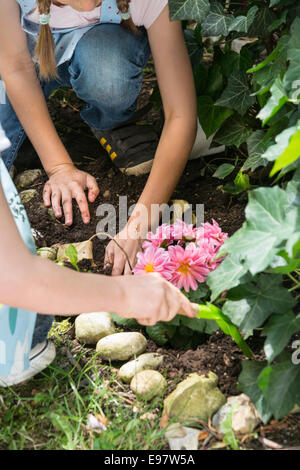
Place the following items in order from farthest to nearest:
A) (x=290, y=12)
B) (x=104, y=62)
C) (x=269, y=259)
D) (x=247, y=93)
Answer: (x=104, y=62), (x=247, y=93), (x=290, y=12), (x=269, y=259)

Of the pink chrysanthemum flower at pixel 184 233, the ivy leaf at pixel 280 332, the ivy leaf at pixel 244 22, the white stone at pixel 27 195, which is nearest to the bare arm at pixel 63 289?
the ivy leaf at pixel 280 332

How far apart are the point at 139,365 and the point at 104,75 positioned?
105 centimetres

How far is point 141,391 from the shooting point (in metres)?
1.48

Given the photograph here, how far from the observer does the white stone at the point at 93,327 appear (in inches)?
65.5

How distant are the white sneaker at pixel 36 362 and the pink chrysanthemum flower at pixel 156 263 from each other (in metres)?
0.31

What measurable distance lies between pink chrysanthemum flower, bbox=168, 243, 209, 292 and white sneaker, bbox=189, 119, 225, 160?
2.46ft

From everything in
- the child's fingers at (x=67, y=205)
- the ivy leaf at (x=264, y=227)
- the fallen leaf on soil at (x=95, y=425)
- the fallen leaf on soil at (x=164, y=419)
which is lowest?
the fallen leaf on soil at (x=164, y=419)

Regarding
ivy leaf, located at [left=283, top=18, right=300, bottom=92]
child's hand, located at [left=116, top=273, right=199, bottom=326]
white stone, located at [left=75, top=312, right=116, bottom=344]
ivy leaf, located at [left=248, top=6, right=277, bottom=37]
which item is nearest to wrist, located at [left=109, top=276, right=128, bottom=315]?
child's hand, located at [left=116, top=273, right=199, bottom=326]

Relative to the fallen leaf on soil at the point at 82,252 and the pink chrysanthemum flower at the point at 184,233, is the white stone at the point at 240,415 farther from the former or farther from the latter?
the fallen leaf on soil at the point at 82,252

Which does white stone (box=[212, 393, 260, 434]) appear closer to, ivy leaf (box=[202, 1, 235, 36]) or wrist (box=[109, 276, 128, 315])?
wrist (box=[109, 276, 128, 315])

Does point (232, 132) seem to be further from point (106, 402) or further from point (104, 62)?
point (106, 402)

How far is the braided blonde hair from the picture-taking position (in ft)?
6.31

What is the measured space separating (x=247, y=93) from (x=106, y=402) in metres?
1.00
